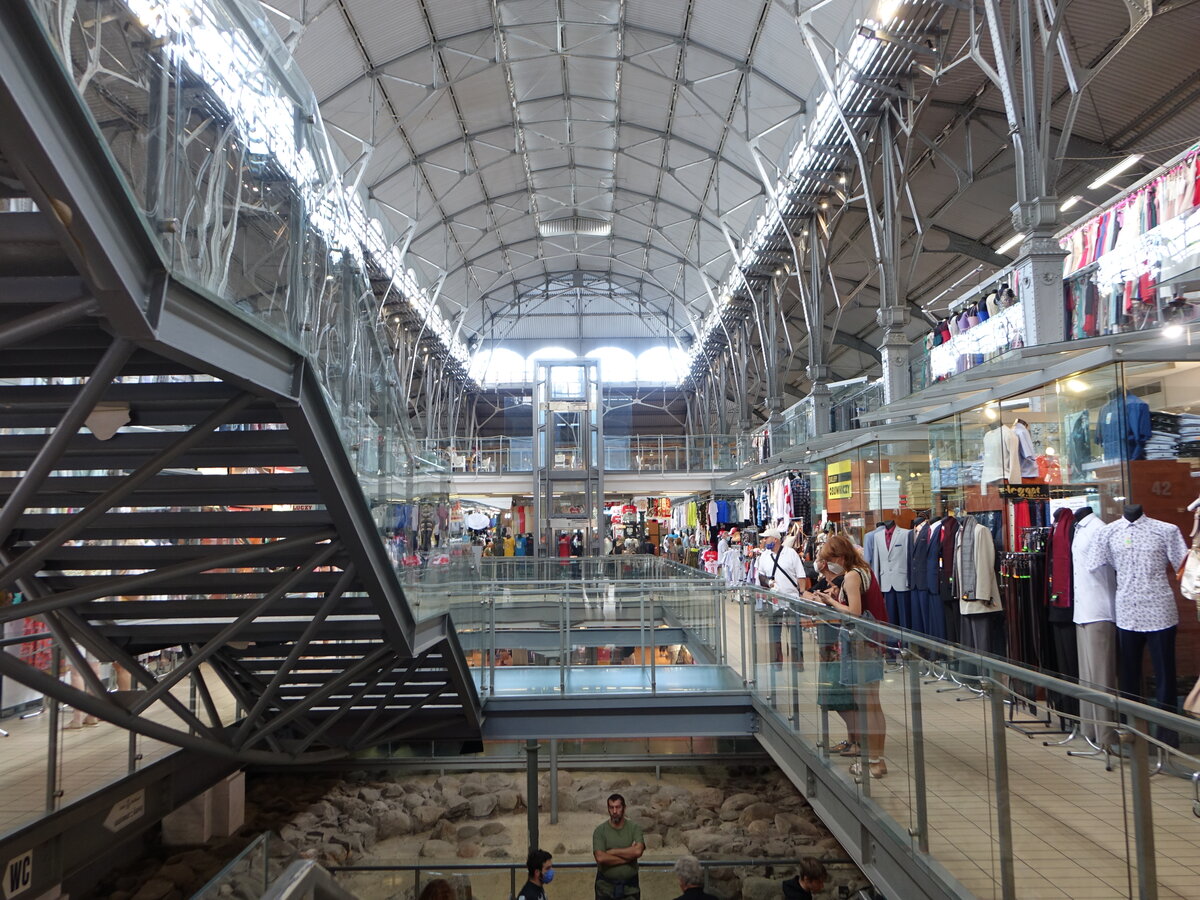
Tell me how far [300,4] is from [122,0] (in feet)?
54.7

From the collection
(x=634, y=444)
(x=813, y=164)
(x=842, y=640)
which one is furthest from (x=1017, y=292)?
(x=634, y=444)

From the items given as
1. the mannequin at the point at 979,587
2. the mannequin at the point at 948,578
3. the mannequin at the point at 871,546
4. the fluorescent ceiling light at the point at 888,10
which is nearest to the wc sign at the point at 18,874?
the mannequin at the point at 979,587

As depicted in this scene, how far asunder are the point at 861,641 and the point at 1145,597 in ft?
5.84

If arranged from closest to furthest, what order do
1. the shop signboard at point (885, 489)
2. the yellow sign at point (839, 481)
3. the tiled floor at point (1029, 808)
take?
the tiled floor at point (1029, 808) < the shop signboard at point (885, 489) < the yellow sign at point (839, 481)

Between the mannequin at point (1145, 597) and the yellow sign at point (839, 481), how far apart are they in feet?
26.2

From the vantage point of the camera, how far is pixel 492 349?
148ft

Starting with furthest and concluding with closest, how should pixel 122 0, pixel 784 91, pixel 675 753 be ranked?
pixel 784 91, pixel 675 753, pixel 122 0

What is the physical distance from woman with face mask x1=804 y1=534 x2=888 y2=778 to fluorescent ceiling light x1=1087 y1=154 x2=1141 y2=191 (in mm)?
14203

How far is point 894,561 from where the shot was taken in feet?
32.8

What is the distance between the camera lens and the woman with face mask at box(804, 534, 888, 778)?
201 inches

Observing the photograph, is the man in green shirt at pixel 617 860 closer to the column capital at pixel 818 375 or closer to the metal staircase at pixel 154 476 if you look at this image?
the metal staircase at pixel 154 476

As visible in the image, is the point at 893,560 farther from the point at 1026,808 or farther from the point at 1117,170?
the point at 1117,170

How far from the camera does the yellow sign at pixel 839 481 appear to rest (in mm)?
14016

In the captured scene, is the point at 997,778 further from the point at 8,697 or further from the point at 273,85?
the point at 8,697
